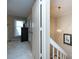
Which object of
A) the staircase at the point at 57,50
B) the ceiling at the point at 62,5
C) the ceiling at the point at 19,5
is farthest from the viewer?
the ceiling at the point at 19,5

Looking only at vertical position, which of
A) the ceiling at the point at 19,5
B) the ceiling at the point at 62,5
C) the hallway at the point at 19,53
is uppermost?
the ceiling at the point at 19,5

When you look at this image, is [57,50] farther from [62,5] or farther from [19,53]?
[19,53]

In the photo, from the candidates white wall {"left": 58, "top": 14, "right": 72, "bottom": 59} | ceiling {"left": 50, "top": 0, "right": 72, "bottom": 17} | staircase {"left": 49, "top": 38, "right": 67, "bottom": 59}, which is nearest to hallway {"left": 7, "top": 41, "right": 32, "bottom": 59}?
staircase {"left": 49, "top": 38, "right": 67, "bottom": 59}

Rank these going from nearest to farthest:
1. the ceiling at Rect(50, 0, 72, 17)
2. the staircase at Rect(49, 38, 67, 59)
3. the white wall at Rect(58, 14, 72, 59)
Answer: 1. the staircase at Rect(49, 38, 67, 59)
2. the ceiling at Rect(50, 0, 72, 17)
3. the white wall at Rect(58, 14, 72, 59)

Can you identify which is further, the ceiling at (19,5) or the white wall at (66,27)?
the white wall at (66,27)

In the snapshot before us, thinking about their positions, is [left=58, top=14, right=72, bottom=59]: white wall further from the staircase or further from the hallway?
the staircase

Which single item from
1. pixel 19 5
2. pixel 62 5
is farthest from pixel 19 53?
pixel 62 5

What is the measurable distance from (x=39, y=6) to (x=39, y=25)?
483 millimetres

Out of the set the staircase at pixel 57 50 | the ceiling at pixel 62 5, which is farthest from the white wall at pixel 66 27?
the staircase at pixel 57 50

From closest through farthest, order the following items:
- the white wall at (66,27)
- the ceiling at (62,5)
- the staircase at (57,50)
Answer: the staircase at (57,50) → the ceiling at (62,5) → the white wall at (66,27)

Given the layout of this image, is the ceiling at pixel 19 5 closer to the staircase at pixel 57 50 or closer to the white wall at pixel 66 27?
the white wall at pixel 66 27
